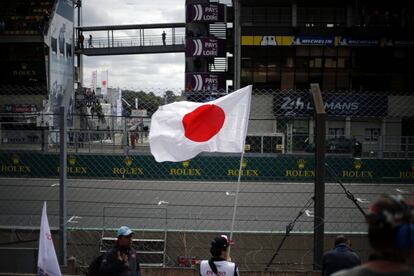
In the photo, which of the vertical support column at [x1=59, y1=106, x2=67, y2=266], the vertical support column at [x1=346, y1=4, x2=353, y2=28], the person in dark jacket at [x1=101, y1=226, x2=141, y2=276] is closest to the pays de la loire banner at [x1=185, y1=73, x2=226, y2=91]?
the vertical support column at [x1=346, y1=4, x2=353, y2=28]

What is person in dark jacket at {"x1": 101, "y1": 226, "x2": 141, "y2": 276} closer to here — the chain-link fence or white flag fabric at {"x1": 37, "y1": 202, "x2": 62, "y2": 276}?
white flag fabric at {"x1": 37, "y1": 202, "x2": 62, "y2": 276}

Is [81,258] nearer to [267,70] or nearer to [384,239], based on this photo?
[384,239]

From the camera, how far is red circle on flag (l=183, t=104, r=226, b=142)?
17.7 feet

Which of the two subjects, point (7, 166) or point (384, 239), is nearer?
point (384, 239)

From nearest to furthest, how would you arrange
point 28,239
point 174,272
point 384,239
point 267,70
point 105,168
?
point 384,239 < point 174,272 < point 28,239 < point 105,168 < point 267,70

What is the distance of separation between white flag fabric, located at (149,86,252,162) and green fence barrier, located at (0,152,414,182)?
Result: 2.70 m

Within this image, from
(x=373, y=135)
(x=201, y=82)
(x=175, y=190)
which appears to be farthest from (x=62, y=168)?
(x=201, y=82)

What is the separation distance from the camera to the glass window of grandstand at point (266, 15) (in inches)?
1462

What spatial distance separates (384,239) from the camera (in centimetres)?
200

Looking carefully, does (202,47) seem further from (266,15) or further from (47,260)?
(47,260)

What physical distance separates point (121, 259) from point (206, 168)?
5.42 m

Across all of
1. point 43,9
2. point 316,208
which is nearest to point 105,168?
point 316,208

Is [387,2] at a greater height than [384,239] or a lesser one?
greater

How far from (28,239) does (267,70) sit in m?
32.1
